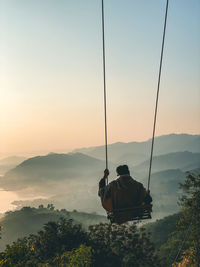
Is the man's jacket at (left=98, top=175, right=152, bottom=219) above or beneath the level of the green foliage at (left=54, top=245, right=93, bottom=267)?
above

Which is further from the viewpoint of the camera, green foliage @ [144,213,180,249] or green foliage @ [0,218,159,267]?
green foliage @ [144,213,180,249]

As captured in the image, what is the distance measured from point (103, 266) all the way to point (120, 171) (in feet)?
90.5

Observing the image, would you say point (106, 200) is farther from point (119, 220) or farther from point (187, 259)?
point (187, 259)

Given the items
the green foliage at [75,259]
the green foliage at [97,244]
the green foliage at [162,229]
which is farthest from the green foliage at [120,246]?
the green foliage at [162,229]

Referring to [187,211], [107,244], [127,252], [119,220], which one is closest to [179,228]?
[187,211]

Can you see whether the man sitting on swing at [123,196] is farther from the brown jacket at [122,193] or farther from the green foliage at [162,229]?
the green foliage at [162,229]

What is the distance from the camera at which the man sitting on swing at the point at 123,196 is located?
6.28 m

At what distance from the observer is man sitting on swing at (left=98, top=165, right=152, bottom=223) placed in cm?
628

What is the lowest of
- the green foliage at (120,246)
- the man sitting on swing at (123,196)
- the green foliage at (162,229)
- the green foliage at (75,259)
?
the green foliage at (162,229)

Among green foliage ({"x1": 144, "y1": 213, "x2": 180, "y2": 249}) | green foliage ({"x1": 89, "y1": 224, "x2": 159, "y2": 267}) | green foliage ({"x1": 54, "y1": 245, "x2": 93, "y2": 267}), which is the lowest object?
green foliage ({"x1": 144, "y1": 213, "x2": 180, "y2": 249})

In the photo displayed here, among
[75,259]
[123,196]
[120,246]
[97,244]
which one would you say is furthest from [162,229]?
[123,196]

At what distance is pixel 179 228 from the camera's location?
34.6m

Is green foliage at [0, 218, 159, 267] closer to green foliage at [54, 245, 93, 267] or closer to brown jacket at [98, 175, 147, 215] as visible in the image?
green foliage at [54, 245, 93, 267]

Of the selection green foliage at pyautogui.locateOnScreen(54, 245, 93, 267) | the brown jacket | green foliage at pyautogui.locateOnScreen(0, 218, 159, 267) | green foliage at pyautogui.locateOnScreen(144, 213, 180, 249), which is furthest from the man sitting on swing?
green foliage at pyautogui.locateOnScreen(144, 213, 180, 249)
